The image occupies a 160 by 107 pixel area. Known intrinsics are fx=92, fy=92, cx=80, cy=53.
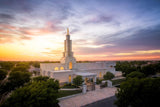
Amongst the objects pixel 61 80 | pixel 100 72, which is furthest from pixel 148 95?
pixel 100 72

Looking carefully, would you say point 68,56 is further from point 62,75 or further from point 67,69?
point 62,75

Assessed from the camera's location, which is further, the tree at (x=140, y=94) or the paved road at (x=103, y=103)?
the paved road at (x=103, y=103)

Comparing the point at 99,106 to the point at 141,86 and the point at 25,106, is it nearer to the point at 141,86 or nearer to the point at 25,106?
the point at 141,86

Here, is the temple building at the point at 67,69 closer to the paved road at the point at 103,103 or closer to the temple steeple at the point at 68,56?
the temple steeple at the point at 68,56

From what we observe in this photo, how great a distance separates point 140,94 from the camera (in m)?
10.5

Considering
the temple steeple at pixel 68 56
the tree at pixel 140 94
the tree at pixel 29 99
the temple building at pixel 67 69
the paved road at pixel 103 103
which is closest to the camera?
the tree at pixel 29 99

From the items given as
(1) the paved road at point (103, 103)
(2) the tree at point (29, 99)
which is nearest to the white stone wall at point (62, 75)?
(1) the paved road at point (103, 103)

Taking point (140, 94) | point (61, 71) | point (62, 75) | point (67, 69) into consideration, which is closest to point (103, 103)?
point (140, 94)

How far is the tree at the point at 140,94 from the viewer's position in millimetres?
9773

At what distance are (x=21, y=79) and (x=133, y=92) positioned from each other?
86.6ft

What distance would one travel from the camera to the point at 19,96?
944cm

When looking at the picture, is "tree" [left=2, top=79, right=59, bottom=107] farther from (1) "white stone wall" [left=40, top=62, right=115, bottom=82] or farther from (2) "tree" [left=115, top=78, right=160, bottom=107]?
(1) "white stone wall" [left=40, top=62, right=115, bottom=82]

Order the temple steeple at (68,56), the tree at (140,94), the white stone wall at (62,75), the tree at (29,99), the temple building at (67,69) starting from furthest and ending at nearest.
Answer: the temple steeple at (68,56) < the temple building at (67,69) < the white stone wall at (62,75) < the tree at (140,94) < the tree at (29,99)

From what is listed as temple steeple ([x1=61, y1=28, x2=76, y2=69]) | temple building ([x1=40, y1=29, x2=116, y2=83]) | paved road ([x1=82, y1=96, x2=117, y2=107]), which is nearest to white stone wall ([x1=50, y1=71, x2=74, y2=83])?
temple building ([x1=40, y1=29, x2=116, y2=83])
